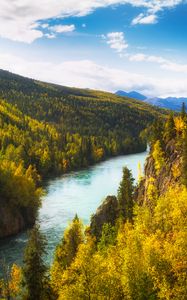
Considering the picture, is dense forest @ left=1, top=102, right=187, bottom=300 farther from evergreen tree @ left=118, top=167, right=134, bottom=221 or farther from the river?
the river

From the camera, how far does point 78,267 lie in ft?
175

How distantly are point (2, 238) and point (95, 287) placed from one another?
209ft

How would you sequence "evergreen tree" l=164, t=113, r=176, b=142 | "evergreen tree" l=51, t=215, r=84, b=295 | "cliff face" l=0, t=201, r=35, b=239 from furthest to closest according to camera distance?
"evergreen tree" l=164, t=113, r=176, b=142
"cliff face" l=0, t=201, r=35, b=239
"evergreen tree" l=51, t=215, r=84, b=295

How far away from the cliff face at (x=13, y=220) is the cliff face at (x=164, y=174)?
30.6 m

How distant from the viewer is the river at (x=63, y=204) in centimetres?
10269

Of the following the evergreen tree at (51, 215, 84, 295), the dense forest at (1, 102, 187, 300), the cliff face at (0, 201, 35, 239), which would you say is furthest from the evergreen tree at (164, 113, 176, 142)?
the evergreen tree at (51, 215, 84, 295)

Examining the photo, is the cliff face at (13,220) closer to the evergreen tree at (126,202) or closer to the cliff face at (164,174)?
the evergreen tree at (126,202)

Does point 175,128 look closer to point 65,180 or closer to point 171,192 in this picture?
point 171,192

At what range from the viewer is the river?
103m

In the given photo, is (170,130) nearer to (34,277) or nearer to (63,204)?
(63,204)

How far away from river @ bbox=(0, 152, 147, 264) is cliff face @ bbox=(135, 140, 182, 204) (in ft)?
56.9

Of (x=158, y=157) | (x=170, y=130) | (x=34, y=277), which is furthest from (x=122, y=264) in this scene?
(x=170, y=130)

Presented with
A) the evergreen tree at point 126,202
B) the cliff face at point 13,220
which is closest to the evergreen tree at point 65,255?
the evergreen tree at point 126,202

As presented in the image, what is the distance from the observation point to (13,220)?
115 meters
